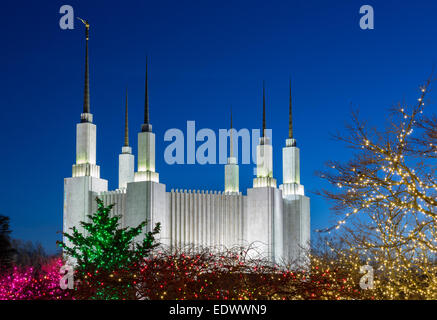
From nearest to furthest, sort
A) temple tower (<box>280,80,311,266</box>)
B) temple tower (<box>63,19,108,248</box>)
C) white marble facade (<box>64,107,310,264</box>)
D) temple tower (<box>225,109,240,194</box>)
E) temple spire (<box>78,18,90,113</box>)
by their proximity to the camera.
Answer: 1. white marble facade (<box>64,107,310,264</box>)
2. temple tower (<box>63,19,108,248</box>)
3. temple spire (<box>78,18,90,113</box>)
4. temple tower (<box>280,80,311,266</box>)
5. temple tower (<box>225,109,240,194</box>)

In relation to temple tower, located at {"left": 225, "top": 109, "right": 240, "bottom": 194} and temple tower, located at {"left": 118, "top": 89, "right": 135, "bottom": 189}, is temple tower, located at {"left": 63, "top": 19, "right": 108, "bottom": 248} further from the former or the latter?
temple tower, located at {"left": 225, "top": 109, "right": 240, "bottom": 194}

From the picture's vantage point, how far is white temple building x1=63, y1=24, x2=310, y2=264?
34969mm

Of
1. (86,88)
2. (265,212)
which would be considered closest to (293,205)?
(265,212)

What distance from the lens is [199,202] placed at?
36969 millimetres

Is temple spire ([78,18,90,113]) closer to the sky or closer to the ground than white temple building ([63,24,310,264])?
closer to the sky

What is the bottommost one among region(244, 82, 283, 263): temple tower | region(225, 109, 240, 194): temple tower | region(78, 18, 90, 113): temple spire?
region(244, 82, 283, 263): temple tower

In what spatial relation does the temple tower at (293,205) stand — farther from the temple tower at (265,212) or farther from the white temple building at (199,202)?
the temple tower at (265,212)

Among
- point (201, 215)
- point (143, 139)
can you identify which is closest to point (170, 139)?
point (143, 139)

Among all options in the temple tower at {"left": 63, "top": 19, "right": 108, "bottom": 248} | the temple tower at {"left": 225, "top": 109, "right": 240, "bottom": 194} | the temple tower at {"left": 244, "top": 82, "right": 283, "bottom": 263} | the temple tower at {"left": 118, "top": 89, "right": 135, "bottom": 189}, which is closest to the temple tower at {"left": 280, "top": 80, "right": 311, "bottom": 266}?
the temple tower at {"left": 244, "top": 82, "right": 283, "bottom": 263}

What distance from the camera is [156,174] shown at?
116ft

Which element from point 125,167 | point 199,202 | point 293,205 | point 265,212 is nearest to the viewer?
point 199,202

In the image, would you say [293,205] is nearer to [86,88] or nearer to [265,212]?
[265,212]

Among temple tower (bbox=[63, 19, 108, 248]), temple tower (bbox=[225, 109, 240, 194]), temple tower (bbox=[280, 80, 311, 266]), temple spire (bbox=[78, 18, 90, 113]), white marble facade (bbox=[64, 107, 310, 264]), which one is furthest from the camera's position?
temple tower (bbox=[225, 109, 240, 194])
